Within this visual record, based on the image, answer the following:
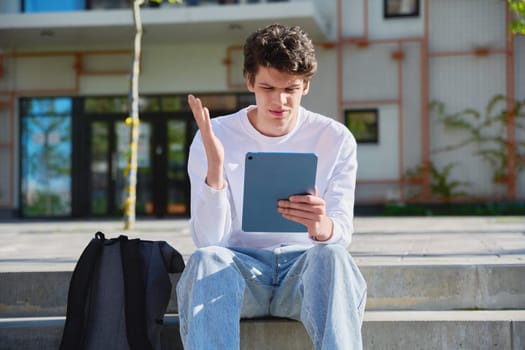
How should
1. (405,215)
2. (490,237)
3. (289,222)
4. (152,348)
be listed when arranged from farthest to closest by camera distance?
(405,215), (490,237), (152,348), (289,222)

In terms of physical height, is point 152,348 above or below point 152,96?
below

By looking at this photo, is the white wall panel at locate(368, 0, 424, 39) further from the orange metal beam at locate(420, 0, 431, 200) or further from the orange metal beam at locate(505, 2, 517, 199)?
the orange metal beam at locate(505, 2, 517, 199)

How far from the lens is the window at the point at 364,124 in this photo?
48.2ft

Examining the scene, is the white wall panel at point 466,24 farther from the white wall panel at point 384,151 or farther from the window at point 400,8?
the white wall panel at point 384,151

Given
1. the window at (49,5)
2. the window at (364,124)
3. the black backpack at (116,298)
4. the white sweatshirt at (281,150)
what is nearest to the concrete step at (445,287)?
the black backpack at (116,298)

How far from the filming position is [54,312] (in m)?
4.02

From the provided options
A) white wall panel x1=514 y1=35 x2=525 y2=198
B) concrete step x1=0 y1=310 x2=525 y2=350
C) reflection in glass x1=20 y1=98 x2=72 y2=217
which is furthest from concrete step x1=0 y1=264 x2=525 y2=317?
reflection in glass x1=20 y1=98 x2=72 y2=217

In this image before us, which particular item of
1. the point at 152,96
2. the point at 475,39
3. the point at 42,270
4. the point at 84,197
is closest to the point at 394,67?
the point at 475,39

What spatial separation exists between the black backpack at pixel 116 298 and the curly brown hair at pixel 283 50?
109 cm

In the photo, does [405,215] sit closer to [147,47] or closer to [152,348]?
[147,47]

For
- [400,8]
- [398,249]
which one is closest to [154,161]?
[400,8]

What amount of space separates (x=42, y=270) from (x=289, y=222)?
1704 mm

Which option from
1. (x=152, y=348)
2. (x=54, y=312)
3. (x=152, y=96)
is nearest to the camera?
(x=152, y=348)

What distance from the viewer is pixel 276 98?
3.26 metres
